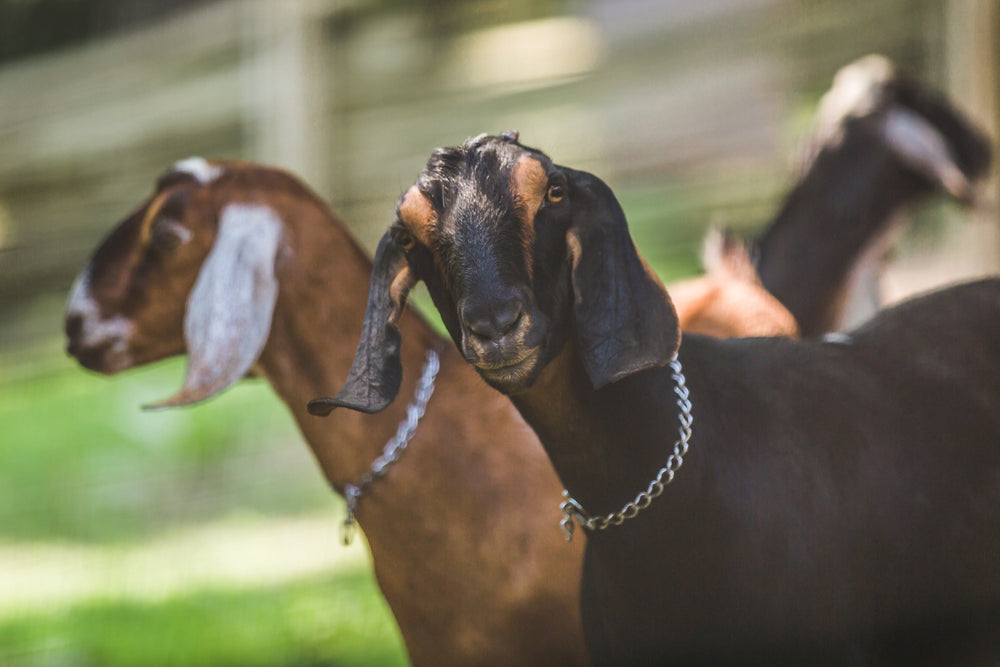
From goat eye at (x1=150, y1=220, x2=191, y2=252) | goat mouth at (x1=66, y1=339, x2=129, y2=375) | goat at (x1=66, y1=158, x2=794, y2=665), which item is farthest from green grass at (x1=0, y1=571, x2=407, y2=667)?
goat eye at (x1=150, y1=220, x2=191, y2=252)

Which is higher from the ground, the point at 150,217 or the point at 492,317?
the point at 492,317

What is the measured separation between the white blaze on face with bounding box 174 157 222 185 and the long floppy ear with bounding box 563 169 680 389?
1187 millimetres

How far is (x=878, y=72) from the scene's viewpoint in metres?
3.84

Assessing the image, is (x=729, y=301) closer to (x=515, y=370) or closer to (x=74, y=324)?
(x=515, y=370)

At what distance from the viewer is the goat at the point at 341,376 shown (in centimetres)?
238

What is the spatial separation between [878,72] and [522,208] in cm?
255

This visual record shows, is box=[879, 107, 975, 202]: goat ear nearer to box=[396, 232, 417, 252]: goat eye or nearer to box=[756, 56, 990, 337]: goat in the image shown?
box=[756, 56, 990, 337]: goat

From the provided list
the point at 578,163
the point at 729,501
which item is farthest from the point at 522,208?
the point at 578,163

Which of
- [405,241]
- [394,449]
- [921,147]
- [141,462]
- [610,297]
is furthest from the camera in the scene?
[141,462]

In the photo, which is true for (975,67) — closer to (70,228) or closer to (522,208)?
(522,208)

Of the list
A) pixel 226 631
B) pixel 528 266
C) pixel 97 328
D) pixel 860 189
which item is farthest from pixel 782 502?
pixel 226 631

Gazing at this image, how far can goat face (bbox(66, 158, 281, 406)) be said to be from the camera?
8.22 ft

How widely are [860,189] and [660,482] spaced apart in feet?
7.21

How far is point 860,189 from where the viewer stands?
3756 mm
